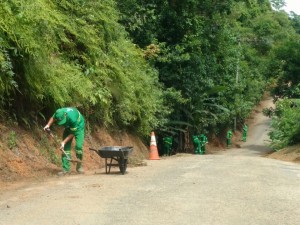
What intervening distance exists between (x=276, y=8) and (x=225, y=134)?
5057 centimetres

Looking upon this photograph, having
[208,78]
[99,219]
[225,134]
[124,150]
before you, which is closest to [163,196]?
[99,219]

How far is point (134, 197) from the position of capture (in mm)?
8414

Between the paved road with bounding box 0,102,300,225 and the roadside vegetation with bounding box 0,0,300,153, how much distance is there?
2.34m

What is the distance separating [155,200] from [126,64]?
32.2 feet

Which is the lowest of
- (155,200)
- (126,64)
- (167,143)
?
(155,200)

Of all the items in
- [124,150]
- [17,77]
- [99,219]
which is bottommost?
[99,219]

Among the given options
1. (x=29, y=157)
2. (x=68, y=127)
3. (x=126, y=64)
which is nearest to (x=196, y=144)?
(x=126, y=64)

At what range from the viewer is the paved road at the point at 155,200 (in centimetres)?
686

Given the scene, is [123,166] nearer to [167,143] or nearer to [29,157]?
[29,157]

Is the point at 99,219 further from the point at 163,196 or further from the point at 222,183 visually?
the point at 222,183

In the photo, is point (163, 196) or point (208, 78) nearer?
point (163, 196)

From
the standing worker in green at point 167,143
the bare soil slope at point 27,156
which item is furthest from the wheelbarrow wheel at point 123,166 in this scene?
the standing worker in green at point 167,143

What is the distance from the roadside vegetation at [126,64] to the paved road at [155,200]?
234 centimetres

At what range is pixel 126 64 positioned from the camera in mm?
17453
